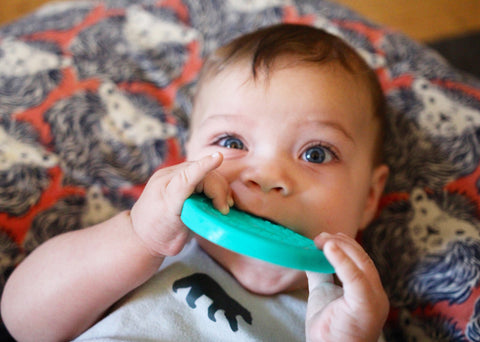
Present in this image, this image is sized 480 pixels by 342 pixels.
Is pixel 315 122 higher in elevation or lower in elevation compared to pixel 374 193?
higher

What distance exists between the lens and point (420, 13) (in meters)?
2.46

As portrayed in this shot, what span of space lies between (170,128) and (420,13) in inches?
65.5

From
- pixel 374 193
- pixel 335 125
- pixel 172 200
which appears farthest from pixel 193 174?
pixel 374 193

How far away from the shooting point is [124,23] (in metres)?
1.48

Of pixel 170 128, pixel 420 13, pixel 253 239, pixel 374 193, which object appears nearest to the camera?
pixel 253 239

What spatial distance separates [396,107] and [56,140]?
808 millimetres

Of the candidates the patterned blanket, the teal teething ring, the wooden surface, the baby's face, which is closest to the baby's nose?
the baby's face

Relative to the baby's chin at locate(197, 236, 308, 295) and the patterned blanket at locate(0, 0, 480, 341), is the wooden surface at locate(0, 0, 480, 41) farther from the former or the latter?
the baby's chin at locate(197, 236, 308, 295)

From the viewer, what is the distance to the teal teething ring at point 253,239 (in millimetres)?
654

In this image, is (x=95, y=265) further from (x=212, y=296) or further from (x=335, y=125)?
(x=335, y=125)

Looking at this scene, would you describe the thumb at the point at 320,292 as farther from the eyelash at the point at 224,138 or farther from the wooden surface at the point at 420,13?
the wooden surface at the point at 420,13

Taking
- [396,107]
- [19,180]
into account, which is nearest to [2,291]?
[19,180]

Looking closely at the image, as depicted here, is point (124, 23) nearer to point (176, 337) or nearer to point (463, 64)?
point (176, 337)

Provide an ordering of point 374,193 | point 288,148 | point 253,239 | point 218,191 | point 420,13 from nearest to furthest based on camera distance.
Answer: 1. point 253,239
2. point 218,191
3. point 288,148
4. point 374,193
5. point 420,13
